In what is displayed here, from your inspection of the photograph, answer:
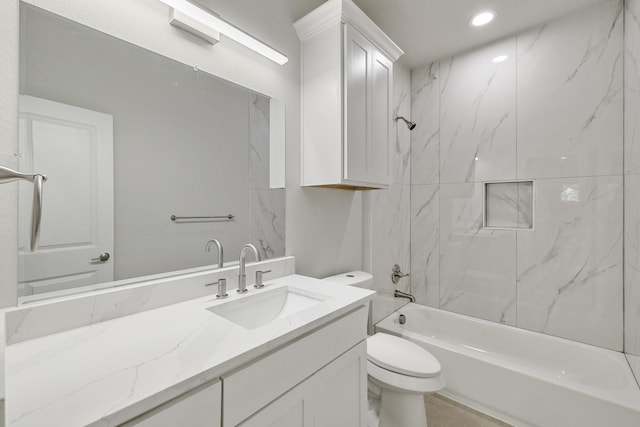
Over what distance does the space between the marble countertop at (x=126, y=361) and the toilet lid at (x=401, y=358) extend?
0.68m

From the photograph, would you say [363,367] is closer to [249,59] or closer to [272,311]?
[272,311]

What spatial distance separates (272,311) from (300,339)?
0.40m

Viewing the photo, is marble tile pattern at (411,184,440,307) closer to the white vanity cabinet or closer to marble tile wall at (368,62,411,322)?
marble tile wall at (368,62,411,322)

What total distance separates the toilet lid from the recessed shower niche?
1.30 metres

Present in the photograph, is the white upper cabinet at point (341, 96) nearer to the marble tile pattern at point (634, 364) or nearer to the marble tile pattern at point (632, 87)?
the marble tile pattern at point (632, 87)

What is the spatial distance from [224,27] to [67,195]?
0.90m

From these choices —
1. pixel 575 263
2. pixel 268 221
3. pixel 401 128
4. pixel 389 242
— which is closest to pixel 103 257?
pixel 268 221

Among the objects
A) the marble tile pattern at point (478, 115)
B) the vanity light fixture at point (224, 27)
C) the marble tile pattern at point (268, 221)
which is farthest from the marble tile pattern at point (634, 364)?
the vanity light fixture at point (224, 27)

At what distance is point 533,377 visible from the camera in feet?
5.16

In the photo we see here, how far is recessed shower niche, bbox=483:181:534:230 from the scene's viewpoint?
213 cm

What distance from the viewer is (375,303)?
221 cm

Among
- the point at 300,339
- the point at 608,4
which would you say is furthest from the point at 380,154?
the point at 608,4

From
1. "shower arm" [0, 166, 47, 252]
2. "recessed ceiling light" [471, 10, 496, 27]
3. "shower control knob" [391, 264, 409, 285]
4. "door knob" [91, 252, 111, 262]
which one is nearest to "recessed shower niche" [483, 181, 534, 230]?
"shower control knob" [391, 264, 409, 285]

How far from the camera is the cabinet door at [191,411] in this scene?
0.54 meters
